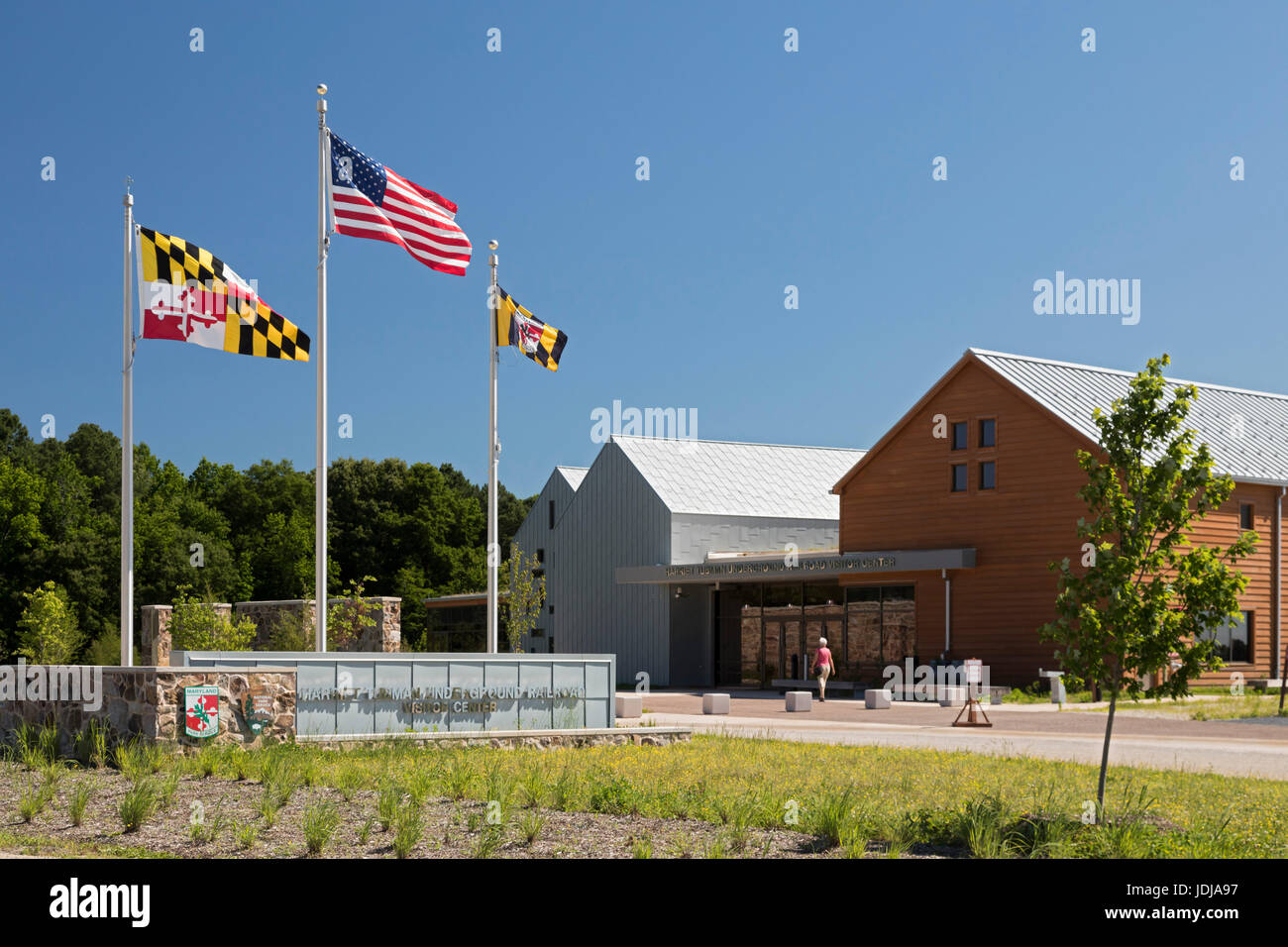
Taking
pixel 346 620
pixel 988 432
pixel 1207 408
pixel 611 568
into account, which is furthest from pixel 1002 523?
pixel 346 620

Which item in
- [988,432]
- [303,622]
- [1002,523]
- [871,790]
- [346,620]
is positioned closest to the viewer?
[871,790]

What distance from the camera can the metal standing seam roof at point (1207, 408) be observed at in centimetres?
3700

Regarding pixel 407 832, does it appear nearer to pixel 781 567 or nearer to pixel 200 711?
pixel 200 711

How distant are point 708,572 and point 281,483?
44.0 meters

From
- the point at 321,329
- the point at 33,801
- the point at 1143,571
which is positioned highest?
the point at 321,329

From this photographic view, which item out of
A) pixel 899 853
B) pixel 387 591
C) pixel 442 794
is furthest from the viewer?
pixel 387 591

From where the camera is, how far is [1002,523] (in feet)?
121

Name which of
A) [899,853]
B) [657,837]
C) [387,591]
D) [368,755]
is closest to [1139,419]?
[899,853]

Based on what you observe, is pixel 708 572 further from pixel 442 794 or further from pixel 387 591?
pixel 387 591

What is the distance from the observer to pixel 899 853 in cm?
1034

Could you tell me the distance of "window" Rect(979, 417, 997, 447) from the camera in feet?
124

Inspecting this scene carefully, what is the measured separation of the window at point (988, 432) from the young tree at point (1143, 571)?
83.1 feet

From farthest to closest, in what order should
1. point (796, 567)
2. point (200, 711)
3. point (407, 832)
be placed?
1. point (796, 567)
2. point (200, 711)
3. point (407, 832)

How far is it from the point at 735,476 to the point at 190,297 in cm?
3335
